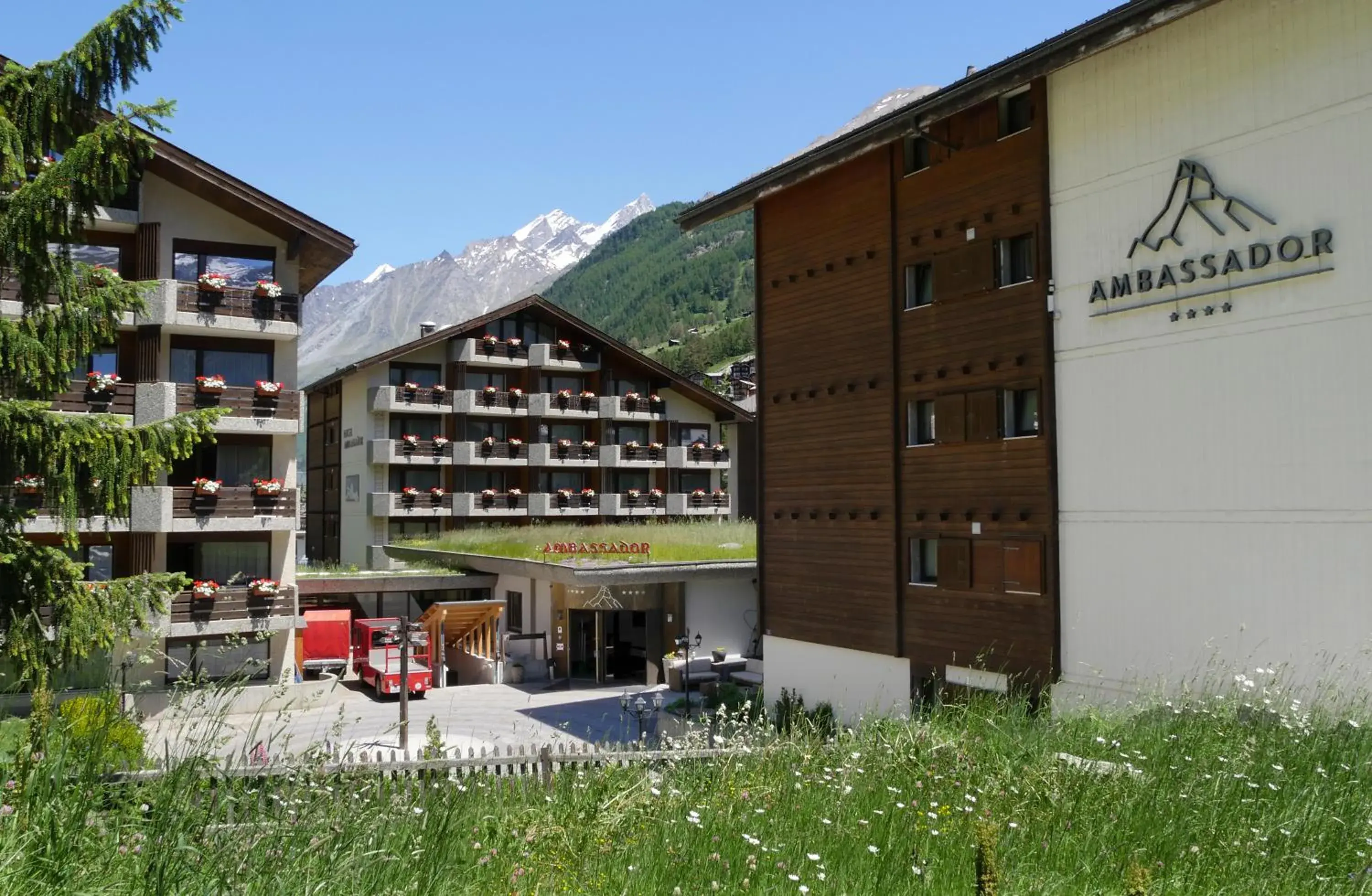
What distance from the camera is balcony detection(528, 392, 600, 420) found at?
48.4m

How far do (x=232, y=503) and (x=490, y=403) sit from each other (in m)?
20.6

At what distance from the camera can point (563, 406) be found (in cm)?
4941

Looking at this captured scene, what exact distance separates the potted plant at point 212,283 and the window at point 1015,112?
1812 centimetres

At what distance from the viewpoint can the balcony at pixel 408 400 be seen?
45.2 meters

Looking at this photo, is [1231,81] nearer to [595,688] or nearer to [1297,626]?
[1297,626]

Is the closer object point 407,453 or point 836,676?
point 836,676

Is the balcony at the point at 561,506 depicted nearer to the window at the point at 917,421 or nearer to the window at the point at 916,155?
the window at the point at 917,421

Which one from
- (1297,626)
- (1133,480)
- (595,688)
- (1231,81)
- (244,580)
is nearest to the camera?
(1297,626)

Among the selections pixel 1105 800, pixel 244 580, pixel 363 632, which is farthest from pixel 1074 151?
pixel 363 632

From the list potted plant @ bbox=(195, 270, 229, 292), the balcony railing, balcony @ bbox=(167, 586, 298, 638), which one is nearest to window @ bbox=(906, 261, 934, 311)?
the balcony railing

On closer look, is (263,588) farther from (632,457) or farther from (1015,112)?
(632,457)

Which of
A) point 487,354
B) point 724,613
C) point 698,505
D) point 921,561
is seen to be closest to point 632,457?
point 698,505

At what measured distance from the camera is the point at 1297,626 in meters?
15.7

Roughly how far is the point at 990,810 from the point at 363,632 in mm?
28790
